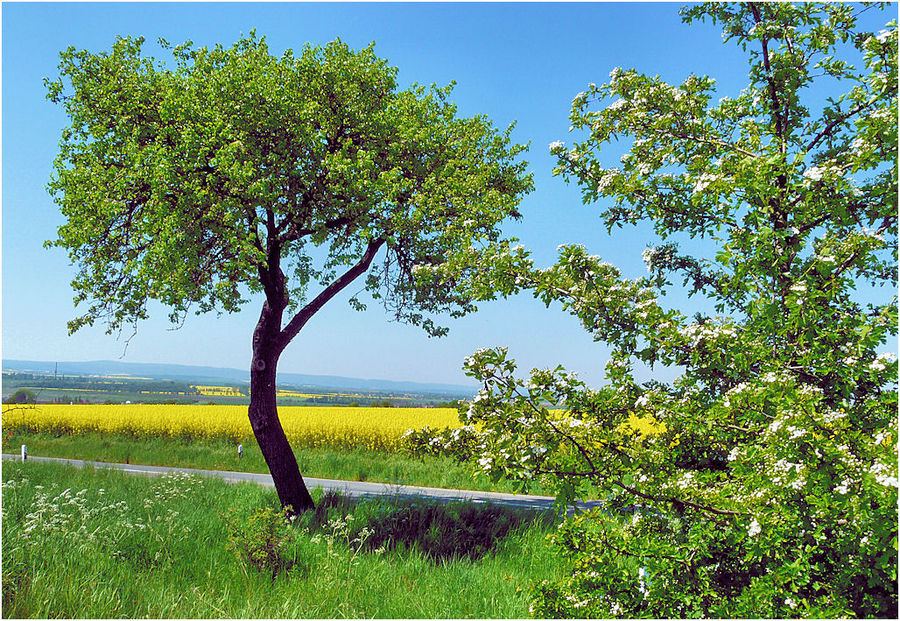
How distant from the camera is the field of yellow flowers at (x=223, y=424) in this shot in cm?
2167

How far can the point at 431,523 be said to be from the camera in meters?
9.23

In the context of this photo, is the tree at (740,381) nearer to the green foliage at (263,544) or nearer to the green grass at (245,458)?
the green foliage at (263,544)

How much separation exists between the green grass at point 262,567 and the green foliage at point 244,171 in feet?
11.3

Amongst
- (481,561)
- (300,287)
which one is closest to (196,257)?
(300,287)

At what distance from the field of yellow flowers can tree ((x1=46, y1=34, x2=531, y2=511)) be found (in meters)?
9.91

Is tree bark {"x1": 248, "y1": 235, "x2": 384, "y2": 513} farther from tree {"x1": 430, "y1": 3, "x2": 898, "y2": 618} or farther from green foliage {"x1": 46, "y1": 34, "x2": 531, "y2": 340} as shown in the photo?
tree {"x1": 430, "y1": 3, "x2": 898, "y2": 618}

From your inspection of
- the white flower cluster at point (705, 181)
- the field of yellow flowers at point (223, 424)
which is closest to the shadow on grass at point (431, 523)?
the white flower cluster at point (705, 181)

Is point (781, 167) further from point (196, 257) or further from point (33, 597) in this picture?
point (196, 257)

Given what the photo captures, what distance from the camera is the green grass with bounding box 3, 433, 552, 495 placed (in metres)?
16.7

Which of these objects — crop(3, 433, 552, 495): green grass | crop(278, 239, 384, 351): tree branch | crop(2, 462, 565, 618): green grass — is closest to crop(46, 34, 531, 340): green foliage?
crop(278, 239, 384, 351): tree branch

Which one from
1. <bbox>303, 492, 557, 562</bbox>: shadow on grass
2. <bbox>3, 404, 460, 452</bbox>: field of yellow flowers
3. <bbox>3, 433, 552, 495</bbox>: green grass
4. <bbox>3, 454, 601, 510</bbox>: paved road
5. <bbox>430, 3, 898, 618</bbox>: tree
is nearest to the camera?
<bbox>430, 3, 898, 618</bbox>: tree

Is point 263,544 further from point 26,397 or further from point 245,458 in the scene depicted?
point 26,397

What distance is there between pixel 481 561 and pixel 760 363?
16.1ft

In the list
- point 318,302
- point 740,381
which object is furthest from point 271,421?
point 740,381
